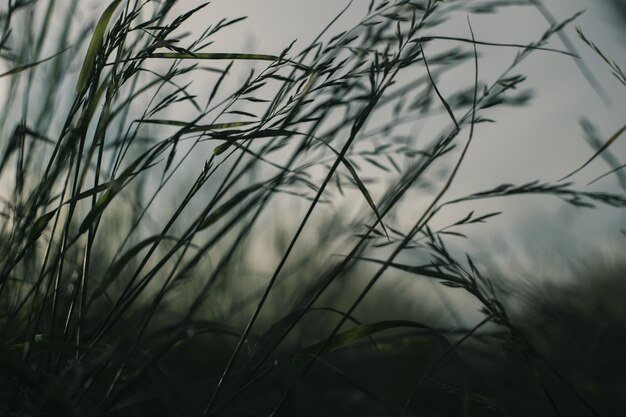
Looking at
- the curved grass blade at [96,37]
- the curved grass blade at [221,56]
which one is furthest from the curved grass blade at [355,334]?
the curved grass blade at [96,37]

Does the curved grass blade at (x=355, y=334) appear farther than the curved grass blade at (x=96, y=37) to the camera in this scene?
No

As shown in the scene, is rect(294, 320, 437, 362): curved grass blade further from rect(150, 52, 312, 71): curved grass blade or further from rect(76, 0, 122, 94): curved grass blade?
rect(76, 0, 122, 94): curved grass blade

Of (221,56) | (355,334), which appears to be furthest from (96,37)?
(355,334)

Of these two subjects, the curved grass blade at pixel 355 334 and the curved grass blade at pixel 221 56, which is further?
the curved grass blade at pixel 221 56

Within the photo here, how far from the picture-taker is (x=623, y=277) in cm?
244

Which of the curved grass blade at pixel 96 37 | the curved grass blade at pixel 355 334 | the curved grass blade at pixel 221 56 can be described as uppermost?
the curved grass blade at pixel 96 37

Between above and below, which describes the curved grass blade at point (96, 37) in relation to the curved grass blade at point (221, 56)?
above

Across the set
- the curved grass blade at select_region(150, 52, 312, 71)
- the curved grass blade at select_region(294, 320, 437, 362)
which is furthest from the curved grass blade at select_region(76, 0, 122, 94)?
the curved grass blade at select_region(294, 320, 437, 362)

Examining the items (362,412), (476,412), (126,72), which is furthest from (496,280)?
(126,72)

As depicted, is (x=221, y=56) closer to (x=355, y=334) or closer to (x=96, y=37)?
(x=96, y=37)

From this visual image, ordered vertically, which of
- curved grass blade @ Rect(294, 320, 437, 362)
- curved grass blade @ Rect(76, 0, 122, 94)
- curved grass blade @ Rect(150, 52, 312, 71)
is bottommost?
curved grass blade @ Rect(294, 320, 437, 362)

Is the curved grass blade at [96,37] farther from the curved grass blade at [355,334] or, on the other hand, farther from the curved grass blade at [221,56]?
the curved grass blade at [355,334]

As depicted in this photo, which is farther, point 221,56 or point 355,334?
point 221,56

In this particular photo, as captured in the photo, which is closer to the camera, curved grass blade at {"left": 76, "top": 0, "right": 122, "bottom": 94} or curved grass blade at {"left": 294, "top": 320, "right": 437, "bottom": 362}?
curved grass blade at {"left": 294, "top": 320, "right": 437, "bottom": 362}
